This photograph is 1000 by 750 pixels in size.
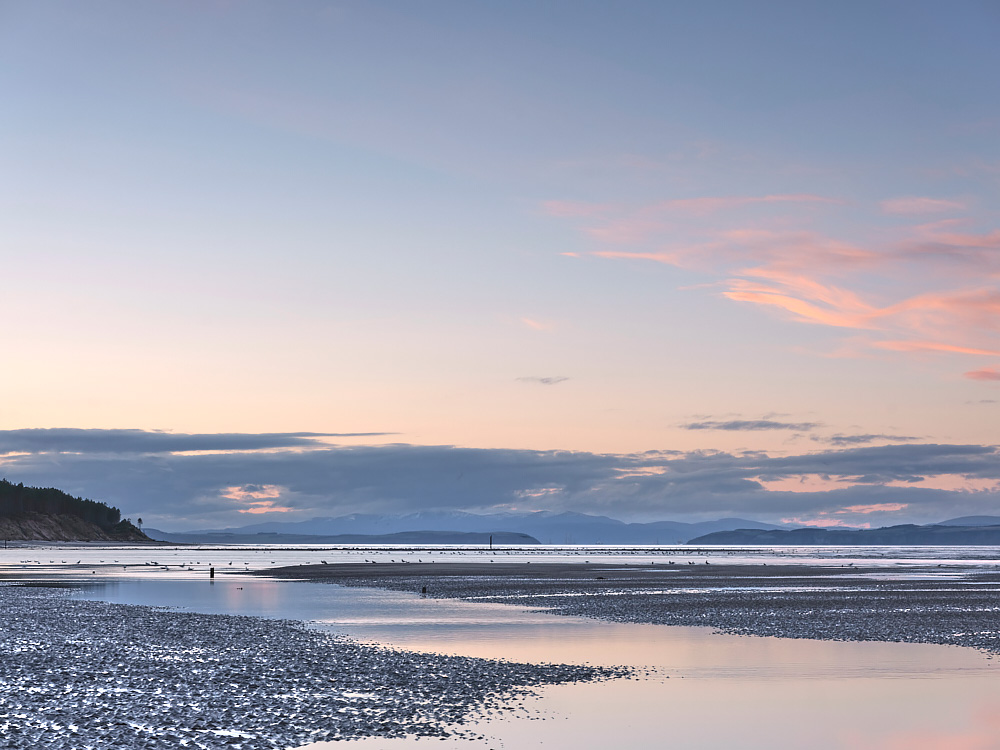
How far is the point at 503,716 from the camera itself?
77.9ft

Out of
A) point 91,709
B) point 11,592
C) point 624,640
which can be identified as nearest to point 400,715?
point 91,709

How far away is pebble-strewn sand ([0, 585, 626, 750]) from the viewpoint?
69.6 feet

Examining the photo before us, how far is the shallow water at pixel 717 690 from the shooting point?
22266 millimetres

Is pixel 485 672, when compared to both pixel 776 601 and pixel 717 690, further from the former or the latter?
pixel 776 601

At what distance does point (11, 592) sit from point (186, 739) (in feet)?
170

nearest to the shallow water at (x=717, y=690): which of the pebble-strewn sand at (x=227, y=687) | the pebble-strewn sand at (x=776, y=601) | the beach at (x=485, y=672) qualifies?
the beach at (x=485, y=672)

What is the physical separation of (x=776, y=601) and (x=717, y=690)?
111 ft

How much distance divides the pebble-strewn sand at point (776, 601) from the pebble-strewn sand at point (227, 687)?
16.7m

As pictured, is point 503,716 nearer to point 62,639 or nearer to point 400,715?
point 400,715

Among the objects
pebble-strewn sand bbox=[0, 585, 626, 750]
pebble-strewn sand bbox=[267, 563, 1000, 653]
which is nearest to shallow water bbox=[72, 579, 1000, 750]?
pebble-strewn sand bbox=[0, 585, 626, 750]

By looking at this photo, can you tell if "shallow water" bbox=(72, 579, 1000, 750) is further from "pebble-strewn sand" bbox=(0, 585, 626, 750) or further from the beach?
"pebble-strewn sand" bbox=(0, 585, 626, 750)

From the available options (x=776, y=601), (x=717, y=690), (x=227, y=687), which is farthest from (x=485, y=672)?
(x=776, y=601)

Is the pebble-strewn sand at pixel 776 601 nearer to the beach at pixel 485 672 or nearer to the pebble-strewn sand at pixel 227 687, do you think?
the beach at pixel 485 672

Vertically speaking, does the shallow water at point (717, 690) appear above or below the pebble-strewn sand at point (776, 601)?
→ above
